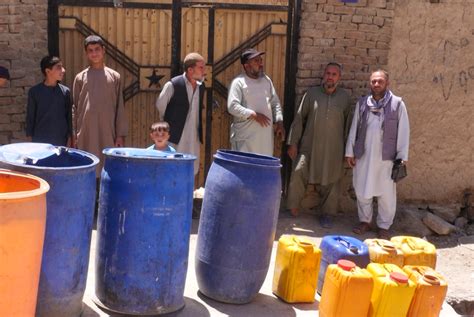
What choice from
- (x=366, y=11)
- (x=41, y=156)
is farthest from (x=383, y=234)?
(x=41, y=156)

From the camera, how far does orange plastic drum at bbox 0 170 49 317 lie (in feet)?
9.48

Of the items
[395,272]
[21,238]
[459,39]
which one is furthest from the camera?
[459,39]

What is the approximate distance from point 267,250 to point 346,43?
10.6ft

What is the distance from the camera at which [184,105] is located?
19.5 feet

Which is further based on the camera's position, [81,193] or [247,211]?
[247,211]

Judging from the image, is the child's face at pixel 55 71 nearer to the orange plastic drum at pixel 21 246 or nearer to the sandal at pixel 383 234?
the orange plastic drum at pixel 21 246

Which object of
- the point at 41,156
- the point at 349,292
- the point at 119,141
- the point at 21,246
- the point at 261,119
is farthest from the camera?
the point at 261,119

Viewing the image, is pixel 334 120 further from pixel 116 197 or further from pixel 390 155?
pixel 116 197

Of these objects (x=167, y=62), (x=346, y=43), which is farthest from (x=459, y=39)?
(x=167, y=62)

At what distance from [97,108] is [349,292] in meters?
2.99

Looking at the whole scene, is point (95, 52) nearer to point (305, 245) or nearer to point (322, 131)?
point (322, 131)

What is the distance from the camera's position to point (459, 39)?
274 inches

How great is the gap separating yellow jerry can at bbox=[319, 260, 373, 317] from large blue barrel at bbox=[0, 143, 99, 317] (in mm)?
1531

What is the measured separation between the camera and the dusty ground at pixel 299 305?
164 inches
